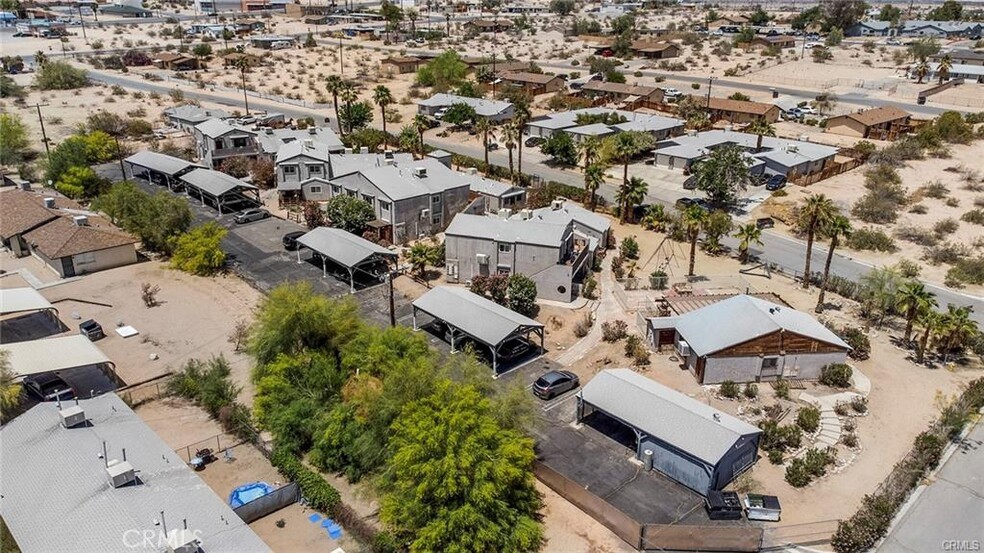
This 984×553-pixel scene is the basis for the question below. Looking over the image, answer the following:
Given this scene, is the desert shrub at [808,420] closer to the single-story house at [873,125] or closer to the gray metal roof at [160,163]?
the gray metal roof at [160,163]

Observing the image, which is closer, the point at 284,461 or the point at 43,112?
the point at 284,461

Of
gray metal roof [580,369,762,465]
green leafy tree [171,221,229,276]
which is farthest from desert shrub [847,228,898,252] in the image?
green leafy tree [171,221,229,276]

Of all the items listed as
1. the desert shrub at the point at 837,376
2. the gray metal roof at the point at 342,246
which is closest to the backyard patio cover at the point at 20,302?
the gray metal roof at the point at 342,246

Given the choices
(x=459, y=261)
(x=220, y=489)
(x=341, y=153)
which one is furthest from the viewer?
(x=341, y=153)

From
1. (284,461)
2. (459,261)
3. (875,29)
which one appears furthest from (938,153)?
(875,29)

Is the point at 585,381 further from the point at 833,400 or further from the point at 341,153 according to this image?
the point at 341,153

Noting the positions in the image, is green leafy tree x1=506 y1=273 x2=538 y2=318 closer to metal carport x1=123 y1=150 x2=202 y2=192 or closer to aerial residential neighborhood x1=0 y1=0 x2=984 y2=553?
aerial residential neighborhood x1=0 y1=0 x2=984 y2=553
